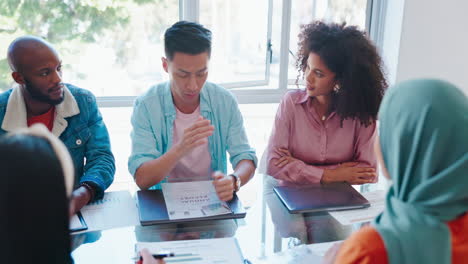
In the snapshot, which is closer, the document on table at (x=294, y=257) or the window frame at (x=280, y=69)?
the document on table at (x=294, y=257)

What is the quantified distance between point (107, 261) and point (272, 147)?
919 mm

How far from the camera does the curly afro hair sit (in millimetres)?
1856

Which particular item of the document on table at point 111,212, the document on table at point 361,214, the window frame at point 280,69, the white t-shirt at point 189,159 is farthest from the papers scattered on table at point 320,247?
the window frame at point 280,69

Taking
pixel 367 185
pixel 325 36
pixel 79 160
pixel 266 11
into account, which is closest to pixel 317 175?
pixel 367 185

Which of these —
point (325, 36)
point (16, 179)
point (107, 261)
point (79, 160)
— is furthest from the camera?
point (325, 36)

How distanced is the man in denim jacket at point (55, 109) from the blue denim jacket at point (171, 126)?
145 millimetres

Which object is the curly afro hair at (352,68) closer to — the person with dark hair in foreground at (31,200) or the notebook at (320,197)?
the notebook at (320,197)

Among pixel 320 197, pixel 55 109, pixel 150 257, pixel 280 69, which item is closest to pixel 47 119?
pixel 55 109

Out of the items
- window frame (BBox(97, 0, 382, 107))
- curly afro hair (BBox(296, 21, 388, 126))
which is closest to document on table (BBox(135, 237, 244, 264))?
curly afro hair (BBox(296, 21, 388, 126))

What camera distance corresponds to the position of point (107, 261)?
1.16 meters

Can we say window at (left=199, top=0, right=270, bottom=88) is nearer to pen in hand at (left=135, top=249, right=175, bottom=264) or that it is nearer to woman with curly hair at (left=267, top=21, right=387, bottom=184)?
woman with curly hair at (left=267, top=21, right=387, bottom=184)

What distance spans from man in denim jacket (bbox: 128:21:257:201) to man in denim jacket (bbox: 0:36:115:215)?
0.49 feet

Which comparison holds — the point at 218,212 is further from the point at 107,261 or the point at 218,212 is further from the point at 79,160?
the point at 79,160

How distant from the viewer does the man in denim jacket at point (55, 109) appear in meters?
1.63
